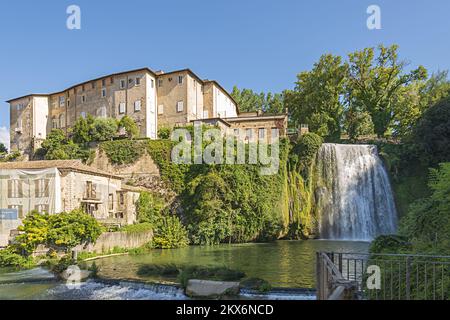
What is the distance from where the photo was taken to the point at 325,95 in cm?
4050

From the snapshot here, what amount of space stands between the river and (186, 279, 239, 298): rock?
41 centimetres

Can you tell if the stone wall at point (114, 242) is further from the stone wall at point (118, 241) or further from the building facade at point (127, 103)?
the building facade at point (127, 103)

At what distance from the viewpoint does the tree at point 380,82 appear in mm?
40156

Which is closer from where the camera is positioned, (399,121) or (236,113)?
(399,121)

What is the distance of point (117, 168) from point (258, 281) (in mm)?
22464

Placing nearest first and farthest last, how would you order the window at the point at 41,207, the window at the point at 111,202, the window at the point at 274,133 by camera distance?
the window at the point at 41,207, the window at the point at 111,202, the window at the point at 274,133

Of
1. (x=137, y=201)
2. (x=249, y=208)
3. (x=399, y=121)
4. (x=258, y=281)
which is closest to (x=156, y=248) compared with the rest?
(x=137, y=201)

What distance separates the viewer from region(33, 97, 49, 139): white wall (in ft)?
150

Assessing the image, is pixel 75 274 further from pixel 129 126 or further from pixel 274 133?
pixel 274 133

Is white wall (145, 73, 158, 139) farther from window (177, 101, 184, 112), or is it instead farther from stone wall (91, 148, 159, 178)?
stone wall (91, 148, 159, 178)

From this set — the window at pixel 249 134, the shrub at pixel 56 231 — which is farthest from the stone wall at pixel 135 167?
the shrub at pixel 56 231

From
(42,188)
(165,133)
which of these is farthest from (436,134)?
(42,188)

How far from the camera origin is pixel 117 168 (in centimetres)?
3188
